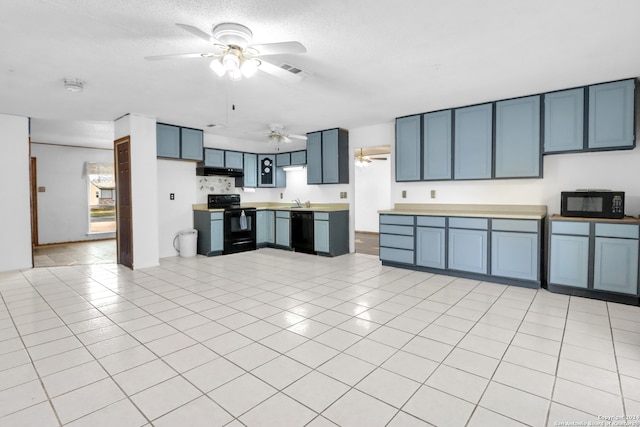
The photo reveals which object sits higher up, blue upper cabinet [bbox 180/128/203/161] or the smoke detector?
the smoke detector

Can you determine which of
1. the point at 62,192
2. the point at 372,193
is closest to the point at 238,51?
the point at 372,193

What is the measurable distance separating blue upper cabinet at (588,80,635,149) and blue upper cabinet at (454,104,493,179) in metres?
1.06

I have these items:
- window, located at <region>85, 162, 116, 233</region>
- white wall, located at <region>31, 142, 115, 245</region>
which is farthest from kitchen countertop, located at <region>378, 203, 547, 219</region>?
white wall, located at <region>31, 142, 115, 245</region>

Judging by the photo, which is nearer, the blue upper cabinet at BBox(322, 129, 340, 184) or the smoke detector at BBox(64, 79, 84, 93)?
the smoke detector at BBox(64, 79, 84, 93)

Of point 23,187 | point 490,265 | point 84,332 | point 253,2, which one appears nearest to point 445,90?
point 490,265

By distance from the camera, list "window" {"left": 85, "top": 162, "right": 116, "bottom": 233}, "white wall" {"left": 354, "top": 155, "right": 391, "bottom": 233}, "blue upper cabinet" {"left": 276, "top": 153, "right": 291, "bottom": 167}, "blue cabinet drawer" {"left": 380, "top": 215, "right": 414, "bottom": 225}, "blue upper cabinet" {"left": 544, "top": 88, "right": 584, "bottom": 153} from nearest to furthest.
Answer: "blue upper cabinet" {"left": 544, "top": 88, "right": 584, "bottom": 153}, "blue cabinet drawer" {"left": 380, "top": 215, "right": 414, "bottom": 225}, "blue upper cabinet" {"left": 276, "top": 153, "right": 291, "bottom": 167}, "window" {"left": 85, "top": 162, "right": 116, "bottom": 233}, "white wall" {"left": 354, "top": 155, "right": 391, "bottom": 233}

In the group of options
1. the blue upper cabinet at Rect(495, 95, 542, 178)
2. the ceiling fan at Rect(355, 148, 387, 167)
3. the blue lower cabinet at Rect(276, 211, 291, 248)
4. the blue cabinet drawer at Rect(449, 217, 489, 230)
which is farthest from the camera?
the ceiling fan at Rect(355, 148, 387, 167)

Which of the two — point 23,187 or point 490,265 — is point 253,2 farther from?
point 23,187

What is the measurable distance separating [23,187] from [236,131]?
11.4 ft

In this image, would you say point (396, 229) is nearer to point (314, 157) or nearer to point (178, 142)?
point (314, 157)

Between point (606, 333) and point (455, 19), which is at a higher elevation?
point (455, 19)

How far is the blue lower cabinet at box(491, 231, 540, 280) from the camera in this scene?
12.5ft

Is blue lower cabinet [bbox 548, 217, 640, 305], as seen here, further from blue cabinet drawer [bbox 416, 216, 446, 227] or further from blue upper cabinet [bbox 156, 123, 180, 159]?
blue upper cabinet [bbox 156, 123, 180, 159]

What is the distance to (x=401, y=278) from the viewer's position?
4.41 metres
